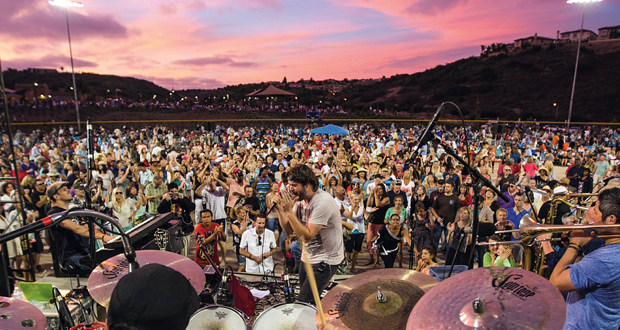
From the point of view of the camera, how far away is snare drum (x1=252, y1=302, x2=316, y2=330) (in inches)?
117

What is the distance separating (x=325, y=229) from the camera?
3508mm

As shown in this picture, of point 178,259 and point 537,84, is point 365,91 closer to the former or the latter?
point 537,84

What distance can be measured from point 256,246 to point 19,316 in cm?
371

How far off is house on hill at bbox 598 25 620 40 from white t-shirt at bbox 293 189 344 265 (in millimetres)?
95926

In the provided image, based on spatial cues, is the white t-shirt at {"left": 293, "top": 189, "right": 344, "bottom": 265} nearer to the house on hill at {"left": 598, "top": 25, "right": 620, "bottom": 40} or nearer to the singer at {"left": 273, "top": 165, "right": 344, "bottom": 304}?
the singer at {"left": 273, "top": 165, "right": 344, "bottom": 304}

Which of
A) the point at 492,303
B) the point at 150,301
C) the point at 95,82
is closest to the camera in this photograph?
the point at 150,301

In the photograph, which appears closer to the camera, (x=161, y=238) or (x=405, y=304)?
(x=405, y=304)

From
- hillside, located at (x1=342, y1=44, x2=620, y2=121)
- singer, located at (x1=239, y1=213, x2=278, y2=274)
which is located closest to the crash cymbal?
singer, located at (x1=239, y1=213, x2=278, y2=274)

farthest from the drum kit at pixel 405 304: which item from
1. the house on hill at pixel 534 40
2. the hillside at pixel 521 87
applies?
the house on hill at pixel 534 40

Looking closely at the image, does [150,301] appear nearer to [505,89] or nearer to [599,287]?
[599,287]

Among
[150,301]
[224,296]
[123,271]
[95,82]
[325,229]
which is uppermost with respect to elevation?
[95,82]

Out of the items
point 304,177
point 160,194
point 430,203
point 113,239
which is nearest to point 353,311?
point 304,177

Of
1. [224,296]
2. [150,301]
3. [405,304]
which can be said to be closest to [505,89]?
[224,296]

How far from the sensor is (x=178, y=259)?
10.2 feet
